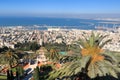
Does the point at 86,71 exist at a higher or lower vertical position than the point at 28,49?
higher

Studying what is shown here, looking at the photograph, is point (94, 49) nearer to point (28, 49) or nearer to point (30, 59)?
point (30, 59)

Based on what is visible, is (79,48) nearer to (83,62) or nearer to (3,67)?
(83,62)

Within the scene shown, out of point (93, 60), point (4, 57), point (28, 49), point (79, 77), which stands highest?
point (93, 60)

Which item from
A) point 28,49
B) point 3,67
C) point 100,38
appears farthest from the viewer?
point 28,49

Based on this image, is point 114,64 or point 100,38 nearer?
point 114,64

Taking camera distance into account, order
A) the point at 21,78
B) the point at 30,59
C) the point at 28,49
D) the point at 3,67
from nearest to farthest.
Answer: the point at 21,78, the point at 3,67, the point at 30,59, the point at 28,49

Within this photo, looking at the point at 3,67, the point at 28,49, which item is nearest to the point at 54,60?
the point at 3,67
